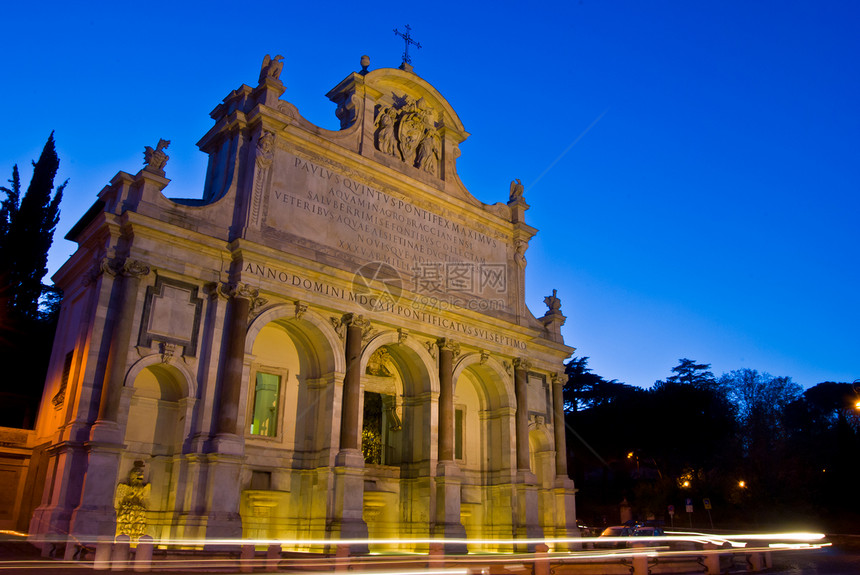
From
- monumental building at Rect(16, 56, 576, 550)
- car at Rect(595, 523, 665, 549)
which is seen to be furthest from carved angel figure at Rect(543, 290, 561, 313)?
car at Rect(595, 523, 665, 549)

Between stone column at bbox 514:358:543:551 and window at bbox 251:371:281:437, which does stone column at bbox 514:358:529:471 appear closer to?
stone column at bbox 514:358:543:551

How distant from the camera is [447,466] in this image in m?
24.5

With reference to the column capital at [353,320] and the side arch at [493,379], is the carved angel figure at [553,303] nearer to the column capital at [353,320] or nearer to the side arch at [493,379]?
the side arch at [493,379]

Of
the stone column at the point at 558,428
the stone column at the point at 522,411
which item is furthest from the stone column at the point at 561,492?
the stone column at the point at 522,411

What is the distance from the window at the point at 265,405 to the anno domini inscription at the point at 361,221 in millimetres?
5218

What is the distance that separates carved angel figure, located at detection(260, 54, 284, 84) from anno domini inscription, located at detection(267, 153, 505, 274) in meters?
3.01

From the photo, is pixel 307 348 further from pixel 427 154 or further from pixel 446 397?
pixel 427 154

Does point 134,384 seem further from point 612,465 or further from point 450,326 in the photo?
point 612,465

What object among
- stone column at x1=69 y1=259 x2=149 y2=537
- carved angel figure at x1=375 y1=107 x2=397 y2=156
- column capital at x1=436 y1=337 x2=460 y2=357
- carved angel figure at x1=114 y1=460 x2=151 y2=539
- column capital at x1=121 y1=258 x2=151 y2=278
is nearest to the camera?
stone column at x1=69 y1=259 x2=149 y2=537

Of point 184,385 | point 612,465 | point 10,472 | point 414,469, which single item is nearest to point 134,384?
→ point 184,385

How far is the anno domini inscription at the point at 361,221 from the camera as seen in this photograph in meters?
23.6

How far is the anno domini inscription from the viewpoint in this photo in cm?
2361

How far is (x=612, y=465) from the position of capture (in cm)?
6406

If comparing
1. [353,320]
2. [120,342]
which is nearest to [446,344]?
[353,320]
